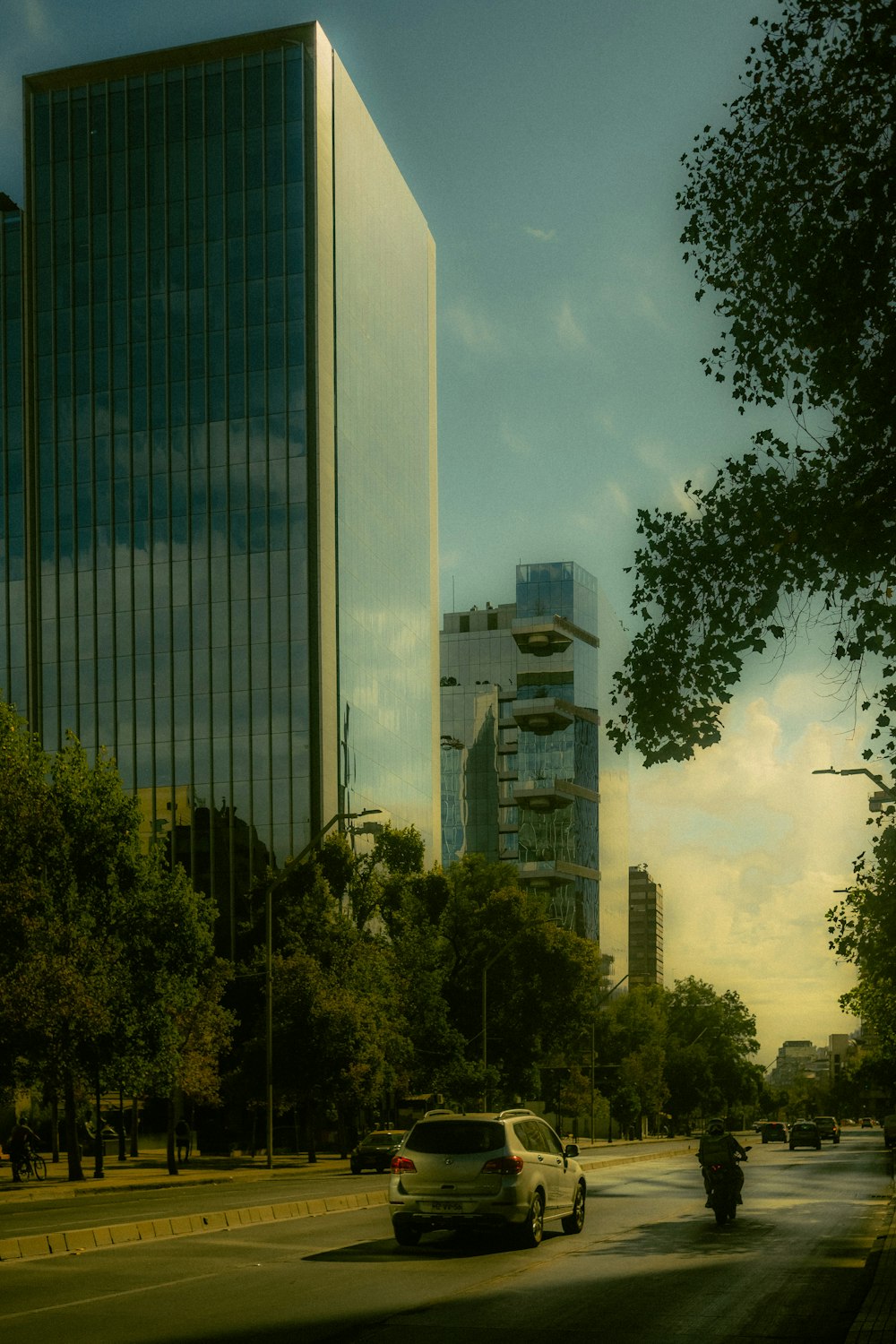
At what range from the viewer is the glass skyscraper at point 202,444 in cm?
8462

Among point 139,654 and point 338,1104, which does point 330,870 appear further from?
point 139,654

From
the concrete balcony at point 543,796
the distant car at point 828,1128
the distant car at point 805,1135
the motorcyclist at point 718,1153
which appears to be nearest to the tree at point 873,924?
the motorcyclist at point 718,1153

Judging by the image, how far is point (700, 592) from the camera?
48.8 ft

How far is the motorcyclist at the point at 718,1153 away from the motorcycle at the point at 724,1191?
0.02 m

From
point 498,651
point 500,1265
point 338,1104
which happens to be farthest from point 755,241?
point 498,651

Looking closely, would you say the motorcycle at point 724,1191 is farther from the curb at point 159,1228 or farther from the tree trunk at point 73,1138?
the tree trunk at point 73,1138

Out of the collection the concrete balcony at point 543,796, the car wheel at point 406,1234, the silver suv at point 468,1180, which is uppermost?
the concrete balcony at point 543,796

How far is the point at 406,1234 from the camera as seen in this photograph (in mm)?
20047

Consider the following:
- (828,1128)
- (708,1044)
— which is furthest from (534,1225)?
(708,1044)

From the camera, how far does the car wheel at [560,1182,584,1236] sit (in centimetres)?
2273

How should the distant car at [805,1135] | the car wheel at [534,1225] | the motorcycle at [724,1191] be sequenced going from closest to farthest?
the car wheel at [534,1225] < the motorcycle at [724,1191] < the distant car at [805,1135]

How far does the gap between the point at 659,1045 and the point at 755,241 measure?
11770 cm

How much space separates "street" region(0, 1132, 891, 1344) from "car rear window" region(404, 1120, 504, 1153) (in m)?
1.18

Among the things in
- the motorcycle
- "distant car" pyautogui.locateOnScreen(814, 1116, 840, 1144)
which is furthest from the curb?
"distant car" pyautogui.locateOnScreen(814, 1116, 840, 1144)
